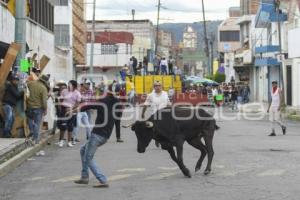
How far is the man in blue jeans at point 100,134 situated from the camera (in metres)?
11.4

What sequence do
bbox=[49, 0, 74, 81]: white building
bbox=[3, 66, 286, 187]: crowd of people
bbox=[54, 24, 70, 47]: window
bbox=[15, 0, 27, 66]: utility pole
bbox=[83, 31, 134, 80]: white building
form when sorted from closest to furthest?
bbox=[3, 66, 286, 187]: crowd of people → bbox=[15, 0, 27, 66]: utility pole → bbox=[49, 0, 74, 81]: white building → bbox=[54, 24, 70, 47]: window → bbox=[83, 31, 134, 80]: white building

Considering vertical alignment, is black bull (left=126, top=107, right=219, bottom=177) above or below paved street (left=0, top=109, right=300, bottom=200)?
above

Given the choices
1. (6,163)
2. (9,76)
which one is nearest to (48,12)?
(9,76)

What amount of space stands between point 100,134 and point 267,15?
151 feet

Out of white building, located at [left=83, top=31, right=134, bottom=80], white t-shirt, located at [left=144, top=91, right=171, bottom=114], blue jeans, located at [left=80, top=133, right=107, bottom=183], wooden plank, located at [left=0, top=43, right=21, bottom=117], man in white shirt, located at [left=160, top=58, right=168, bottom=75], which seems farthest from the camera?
white building, located at [left=83, top=31, right=134, bottom=80]

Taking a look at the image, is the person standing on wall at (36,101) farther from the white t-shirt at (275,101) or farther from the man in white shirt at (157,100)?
the white t-shirt at (275,101)

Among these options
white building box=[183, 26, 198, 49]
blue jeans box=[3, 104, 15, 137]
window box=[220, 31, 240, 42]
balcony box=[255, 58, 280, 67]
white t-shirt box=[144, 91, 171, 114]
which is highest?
white building box=[183, 26, 198, 49]

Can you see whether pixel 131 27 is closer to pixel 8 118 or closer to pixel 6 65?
pixel 6 65

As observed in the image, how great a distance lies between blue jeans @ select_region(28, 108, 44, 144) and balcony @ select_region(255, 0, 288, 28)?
1287 inches

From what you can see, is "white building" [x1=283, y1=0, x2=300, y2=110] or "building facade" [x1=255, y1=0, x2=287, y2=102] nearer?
"white building" [x1=283, y1=0, x2=300, y2=110]

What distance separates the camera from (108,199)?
10.1 m

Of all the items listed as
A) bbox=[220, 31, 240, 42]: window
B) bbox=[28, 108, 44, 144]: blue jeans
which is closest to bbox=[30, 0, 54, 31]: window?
bbox=[28, 108, 44, 144]: blue jeans

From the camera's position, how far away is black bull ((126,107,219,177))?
40.3 ft

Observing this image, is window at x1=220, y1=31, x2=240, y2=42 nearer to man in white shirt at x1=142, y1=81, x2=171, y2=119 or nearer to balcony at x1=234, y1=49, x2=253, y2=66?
balcony at x1=234, y1=49, x2=253, y2=66
